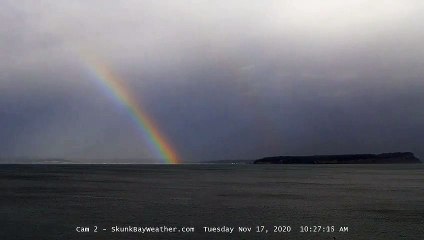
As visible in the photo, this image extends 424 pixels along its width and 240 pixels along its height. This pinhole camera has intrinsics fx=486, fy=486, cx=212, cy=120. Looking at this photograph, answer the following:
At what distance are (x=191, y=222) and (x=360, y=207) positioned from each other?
2964 centimetres

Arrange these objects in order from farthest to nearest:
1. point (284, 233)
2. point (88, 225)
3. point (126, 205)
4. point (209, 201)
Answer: point (209, 201), point (126, 205), point (88, 225), point (284, 233)

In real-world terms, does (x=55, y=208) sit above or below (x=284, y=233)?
above

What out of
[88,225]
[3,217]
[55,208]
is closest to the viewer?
[88,225]

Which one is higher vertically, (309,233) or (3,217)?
(3,217)

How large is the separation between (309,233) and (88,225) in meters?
20.7

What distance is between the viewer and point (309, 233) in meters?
42.7

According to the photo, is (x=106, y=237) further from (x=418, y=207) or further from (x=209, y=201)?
(x=418, y=207)

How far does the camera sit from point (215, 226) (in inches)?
1833

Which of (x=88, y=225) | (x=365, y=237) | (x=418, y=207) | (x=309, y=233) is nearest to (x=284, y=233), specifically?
(x=309, y=233)

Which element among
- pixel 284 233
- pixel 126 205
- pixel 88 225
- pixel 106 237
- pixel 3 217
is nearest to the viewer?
pixel 106 237

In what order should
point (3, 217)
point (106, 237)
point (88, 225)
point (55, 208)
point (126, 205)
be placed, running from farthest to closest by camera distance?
point (126, 205), point (55, 208), point (3, 217), point (88, 225), point (106, 237)

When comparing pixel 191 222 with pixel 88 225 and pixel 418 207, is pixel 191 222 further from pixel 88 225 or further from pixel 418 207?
pixel 418 207

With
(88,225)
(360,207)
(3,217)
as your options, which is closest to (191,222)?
(88,225)

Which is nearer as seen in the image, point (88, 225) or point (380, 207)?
point (88, 225)
